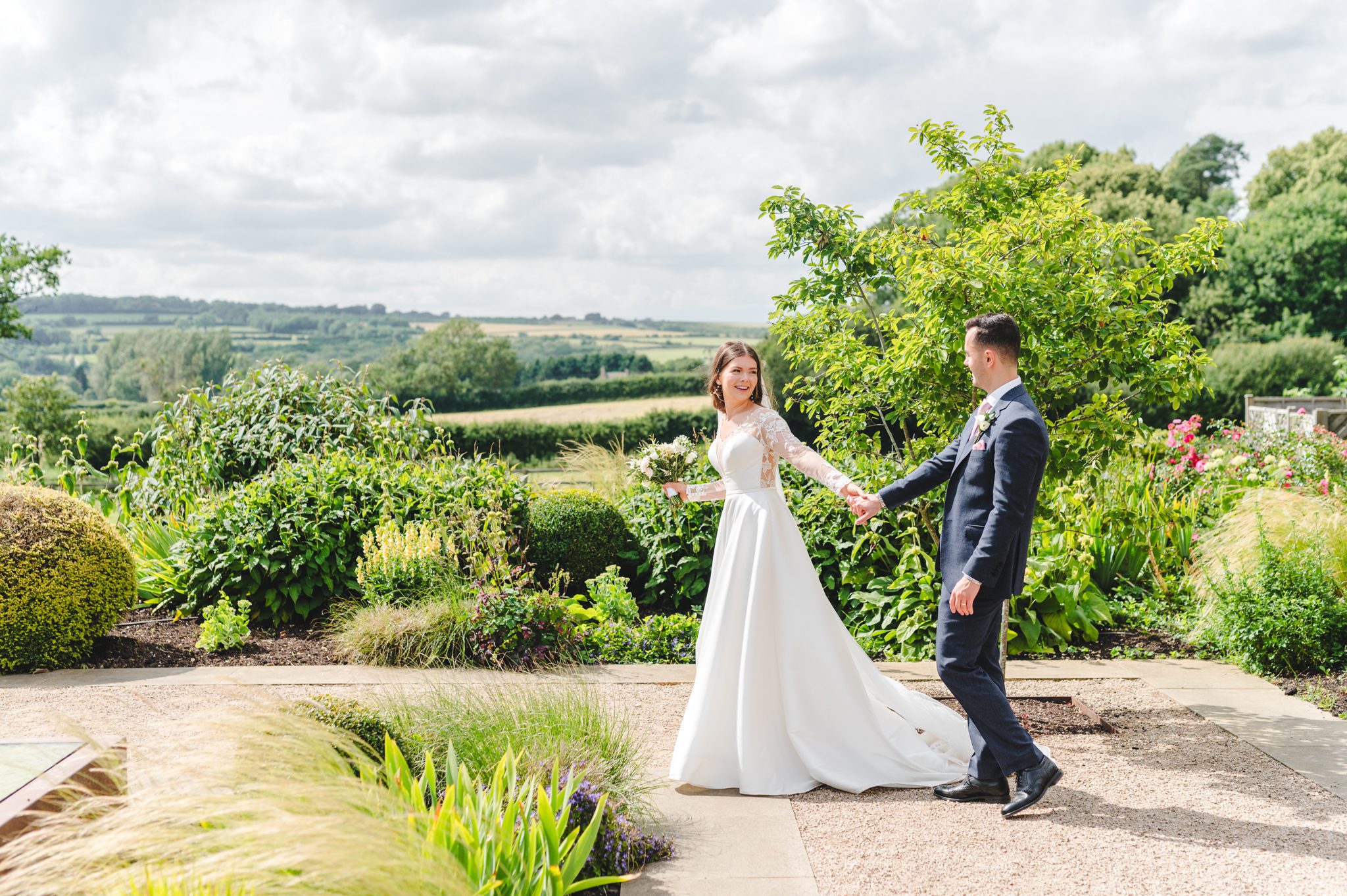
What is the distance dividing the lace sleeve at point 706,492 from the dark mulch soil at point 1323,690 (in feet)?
11.3

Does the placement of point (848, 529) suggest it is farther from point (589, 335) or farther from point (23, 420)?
point (589, 335)

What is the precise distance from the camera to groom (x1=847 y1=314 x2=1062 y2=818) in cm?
382

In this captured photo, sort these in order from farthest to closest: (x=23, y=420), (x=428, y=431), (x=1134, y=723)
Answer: (x=23, y=420), (x=428, y=431), (x=1134, y=723)

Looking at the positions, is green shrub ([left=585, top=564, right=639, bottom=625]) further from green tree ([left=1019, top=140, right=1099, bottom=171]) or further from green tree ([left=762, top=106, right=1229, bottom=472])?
green tree ([left=1019, top=140, right=1099, bottom=171])

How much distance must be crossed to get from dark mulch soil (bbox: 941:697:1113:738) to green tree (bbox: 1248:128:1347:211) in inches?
1313

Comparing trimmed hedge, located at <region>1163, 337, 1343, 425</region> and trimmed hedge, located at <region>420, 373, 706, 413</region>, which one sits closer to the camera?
trimmed hedge, located at <region>1163, 337, 1343, 425</region>

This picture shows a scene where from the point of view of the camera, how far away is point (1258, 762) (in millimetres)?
4488

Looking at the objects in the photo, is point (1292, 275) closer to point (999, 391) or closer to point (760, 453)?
point (999, 391)

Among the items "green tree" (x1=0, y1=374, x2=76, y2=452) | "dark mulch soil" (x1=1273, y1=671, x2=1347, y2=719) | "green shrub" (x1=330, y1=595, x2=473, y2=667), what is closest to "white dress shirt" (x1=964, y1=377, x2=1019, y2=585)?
"dark mulch soil" (x1=1273, y1=671, x2=1347, y2=719)

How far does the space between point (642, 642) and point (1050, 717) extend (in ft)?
8.28

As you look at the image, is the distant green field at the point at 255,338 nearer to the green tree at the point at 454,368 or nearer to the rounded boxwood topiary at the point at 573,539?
the green tree at the point at 454,368

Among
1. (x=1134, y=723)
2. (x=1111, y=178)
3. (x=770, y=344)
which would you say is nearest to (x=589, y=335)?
(x=770, y=344)

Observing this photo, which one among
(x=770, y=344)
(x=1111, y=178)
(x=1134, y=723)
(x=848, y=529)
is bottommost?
(x=1134, y=723)

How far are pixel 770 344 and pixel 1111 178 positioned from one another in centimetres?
1616
